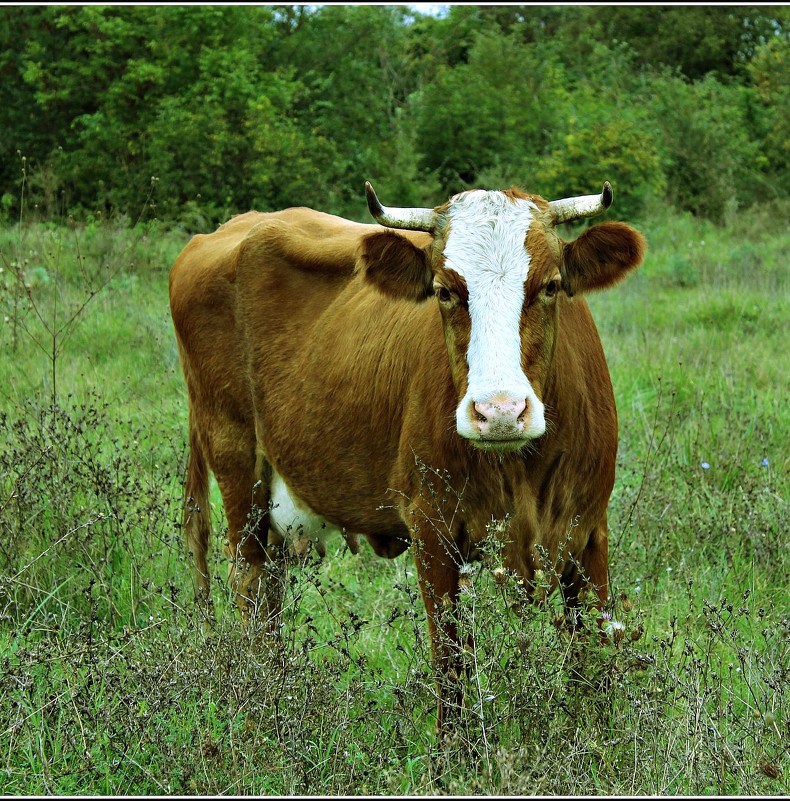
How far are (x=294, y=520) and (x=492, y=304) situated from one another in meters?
2.02

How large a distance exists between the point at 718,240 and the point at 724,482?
346 inches

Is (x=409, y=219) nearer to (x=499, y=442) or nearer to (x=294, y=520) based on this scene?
(x=499, y=442)

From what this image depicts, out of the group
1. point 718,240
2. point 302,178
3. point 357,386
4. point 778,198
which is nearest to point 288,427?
point 357,386

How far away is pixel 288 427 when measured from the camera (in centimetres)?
477

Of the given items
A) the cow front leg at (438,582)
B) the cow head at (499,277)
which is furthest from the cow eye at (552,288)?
the cow front leg at (438,582)

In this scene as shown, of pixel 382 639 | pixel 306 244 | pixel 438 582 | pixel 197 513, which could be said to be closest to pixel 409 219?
pixel 306 244

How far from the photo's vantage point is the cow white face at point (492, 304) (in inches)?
127

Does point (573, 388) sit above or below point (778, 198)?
above

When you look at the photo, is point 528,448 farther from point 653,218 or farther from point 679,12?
point 679,12

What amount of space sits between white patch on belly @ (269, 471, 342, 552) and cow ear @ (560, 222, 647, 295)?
1743 millimetres

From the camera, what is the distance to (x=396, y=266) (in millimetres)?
3979

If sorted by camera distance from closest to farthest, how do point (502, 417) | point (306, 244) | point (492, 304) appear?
point (502, 417) → point (492, 304) → point (306, 244)

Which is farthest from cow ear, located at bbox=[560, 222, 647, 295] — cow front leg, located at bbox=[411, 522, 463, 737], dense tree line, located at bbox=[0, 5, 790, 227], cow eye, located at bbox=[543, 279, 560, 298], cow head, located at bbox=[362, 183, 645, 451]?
dense tree line, located at bbox=[0, 5, 790, 227]

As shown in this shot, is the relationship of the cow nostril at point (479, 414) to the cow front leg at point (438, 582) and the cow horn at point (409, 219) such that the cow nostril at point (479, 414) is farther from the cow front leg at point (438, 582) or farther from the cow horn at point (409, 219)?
the cow horn at point (409, 219)
